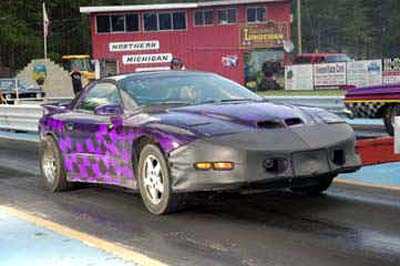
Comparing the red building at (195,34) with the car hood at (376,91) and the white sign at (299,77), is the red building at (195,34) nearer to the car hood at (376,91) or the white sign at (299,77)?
the white sign at (299,77)

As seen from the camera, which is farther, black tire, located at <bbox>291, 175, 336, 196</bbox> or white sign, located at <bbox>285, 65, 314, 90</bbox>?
white sign, located at <bbox>285, 65, 314, 90</bbox>

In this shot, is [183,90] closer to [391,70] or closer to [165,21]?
[391,70]

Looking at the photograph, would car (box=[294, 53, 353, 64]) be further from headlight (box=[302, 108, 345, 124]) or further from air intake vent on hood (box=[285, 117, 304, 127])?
air intake vent on hood (box=[285, 117, 304, 127])

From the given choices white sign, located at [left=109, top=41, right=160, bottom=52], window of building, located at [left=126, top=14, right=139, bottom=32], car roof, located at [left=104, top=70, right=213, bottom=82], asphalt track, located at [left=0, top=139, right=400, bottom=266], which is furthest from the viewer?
window of building, located at [left=126, top=14, right=139, bottom=32]

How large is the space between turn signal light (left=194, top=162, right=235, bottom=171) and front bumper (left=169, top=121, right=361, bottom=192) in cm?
3

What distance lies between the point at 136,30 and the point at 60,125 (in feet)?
165

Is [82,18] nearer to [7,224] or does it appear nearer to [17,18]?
[17,18]

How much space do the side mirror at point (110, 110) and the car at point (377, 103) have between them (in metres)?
6.73

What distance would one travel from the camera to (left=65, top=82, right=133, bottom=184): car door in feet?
26.3

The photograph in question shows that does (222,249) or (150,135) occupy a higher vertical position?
(150,135)

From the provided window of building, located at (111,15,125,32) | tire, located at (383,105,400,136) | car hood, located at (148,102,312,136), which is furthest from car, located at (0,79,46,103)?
car hood, located at (148,102,312,136)

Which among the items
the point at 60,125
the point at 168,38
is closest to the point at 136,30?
the point at 168,38

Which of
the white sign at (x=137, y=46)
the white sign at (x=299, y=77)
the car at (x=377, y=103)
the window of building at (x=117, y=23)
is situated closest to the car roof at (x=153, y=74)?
the car at (x=377, y=103)

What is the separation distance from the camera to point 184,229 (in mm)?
6863
